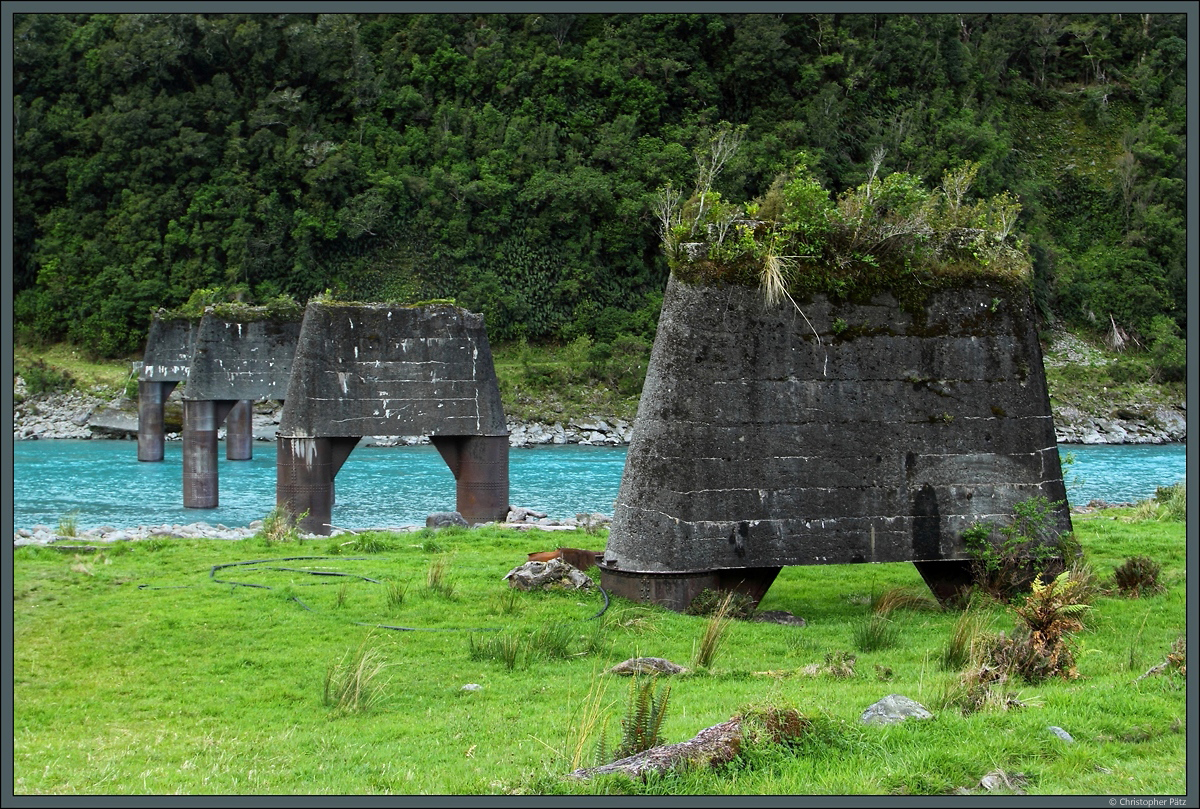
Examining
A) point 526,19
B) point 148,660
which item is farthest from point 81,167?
point 148,660

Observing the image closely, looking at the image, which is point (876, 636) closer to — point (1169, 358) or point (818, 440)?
point (818, 440)

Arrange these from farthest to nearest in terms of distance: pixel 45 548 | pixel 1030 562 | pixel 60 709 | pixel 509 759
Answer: pixel 45 548
pixel 1030 562
pixel 60 709
pixel 509 759

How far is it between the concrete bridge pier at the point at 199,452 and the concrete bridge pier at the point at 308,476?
424 inches

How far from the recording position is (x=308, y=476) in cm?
2372

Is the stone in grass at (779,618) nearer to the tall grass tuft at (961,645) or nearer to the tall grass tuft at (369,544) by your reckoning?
the tall grass tuft at (961,645)

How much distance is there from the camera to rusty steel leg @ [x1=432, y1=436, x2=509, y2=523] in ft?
82.4

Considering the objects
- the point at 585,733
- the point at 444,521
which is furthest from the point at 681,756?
the point at 444,521

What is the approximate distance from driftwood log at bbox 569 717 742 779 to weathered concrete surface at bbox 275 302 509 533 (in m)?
18.0

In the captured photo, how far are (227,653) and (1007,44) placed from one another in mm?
104609

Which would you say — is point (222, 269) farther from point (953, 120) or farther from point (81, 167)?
point (953, 120)

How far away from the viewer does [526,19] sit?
87.9 m

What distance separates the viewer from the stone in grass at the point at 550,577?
13.7 metres

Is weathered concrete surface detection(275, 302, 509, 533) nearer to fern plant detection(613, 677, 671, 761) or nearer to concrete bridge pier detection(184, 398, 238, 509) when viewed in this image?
concrete bridge pier detection(184, 398, 238, 509)

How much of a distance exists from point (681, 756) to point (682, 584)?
19.7 feet
